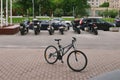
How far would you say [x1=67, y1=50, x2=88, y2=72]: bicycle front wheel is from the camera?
10.0 m

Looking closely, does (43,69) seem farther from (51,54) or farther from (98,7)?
(98,7)

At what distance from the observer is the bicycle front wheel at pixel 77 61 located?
10008 millimetres

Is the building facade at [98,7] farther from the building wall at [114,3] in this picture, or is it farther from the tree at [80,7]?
the tree at [80,7]

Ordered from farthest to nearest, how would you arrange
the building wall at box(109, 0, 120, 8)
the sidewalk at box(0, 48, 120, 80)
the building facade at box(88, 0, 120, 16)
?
the building wall at box(109, 0, 120, 8) < the building facade at box(88, 0, 120, 16) < the sidewalk at box(0, 48, 120, 80)

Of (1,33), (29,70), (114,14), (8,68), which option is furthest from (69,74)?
(114,14)

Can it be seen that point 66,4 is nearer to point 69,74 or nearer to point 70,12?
point 70,12

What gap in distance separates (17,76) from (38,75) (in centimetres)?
55

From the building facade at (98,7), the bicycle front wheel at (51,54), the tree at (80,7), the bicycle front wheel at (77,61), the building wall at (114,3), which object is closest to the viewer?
the bicycle front wheel at (77,61)

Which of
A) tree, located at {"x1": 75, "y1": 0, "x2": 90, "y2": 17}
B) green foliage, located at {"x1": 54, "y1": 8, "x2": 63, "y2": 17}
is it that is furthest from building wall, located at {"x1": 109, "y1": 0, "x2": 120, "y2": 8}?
green foliage, located at {"x1": 54, "y1": 8, "x2": 63, "y2": 17}

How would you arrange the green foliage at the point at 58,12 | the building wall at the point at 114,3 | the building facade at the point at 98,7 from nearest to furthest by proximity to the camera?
1. the green foliage at the point at 58,12
2. the building facade at the point at 98,7
3. the building wall at the point at 114,3

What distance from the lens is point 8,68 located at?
10.7 metres

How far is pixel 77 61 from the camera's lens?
10.0 metres

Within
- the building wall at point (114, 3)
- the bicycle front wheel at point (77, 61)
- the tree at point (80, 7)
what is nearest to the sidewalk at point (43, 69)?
the bicycle front wheel at point (77, 61)

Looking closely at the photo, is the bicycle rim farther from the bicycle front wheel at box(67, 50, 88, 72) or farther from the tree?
the tree
